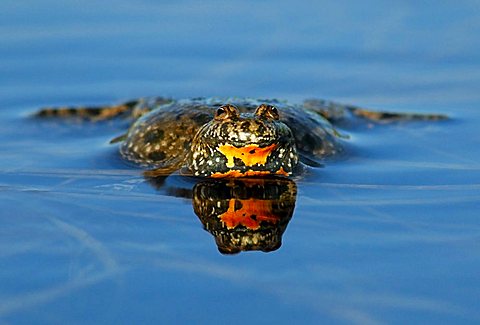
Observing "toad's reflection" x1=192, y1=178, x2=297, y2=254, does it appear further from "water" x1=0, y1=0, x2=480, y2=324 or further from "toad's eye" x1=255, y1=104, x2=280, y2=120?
"toad's eye" x1=255, y1=104, x2=280, y2=120

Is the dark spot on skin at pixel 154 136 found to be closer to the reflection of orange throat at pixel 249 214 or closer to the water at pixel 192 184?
the water at pixel 192 184

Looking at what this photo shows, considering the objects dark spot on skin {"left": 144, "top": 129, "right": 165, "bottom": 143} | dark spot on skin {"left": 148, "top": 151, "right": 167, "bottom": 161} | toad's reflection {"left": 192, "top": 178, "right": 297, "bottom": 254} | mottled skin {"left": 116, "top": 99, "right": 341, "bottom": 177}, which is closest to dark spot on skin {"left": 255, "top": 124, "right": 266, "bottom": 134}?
mottled skin {"left": 116, "top": 99, "right": 341, "bottom": 177}

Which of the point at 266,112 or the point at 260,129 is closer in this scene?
the point at 260,129


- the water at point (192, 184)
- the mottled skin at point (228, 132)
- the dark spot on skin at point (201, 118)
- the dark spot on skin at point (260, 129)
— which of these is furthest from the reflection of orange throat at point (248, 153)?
the dark spot on skin at point (201, 118)

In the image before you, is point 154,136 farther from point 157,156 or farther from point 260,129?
point 260,129

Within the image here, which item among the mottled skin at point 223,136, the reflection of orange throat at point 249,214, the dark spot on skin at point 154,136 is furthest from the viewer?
the dark spot on skin at point 154,136

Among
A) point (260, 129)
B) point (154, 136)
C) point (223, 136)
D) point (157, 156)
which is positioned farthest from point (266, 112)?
point (154, 136)
